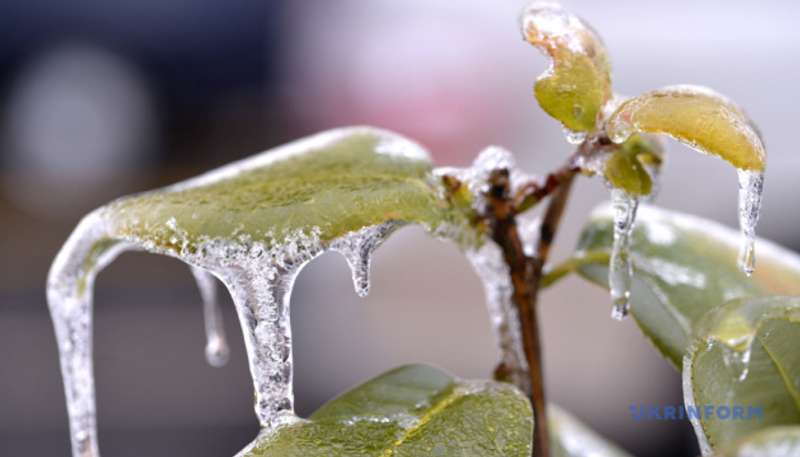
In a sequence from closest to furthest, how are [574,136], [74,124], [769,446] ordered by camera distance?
[769,446]
[574,136]
[74,124]

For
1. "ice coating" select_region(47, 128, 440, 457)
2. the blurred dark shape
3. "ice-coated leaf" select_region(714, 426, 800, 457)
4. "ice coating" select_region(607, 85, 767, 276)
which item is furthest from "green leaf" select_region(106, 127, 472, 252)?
the blurred dark shape

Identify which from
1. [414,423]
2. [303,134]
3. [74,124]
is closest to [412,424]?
[414,423]

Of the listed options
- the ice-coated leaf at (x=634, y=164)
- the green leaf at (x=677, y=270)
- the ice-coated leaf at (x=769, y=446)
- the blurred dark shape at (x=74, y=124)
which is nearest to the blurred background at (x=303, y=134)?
the blurred dark shape at (x=74, y=124)

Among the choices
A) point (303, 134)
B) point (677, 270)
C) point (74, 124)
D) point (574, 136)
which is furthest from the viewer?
point (74, 124)

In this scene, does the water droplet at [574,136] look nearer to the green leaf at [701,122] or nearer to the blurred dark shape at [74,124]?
the green leaf at [701,122]

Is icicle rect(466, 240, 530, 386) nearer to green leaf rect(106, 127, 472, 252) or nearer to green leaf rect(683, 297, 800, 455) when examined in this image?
green leaf rect(106, 127, 472, 252)

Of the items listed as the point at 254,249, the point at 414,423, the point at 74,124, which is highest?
the point at 74,124

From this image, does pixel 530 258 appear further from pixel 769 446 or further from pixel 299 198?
pixel 769 446
